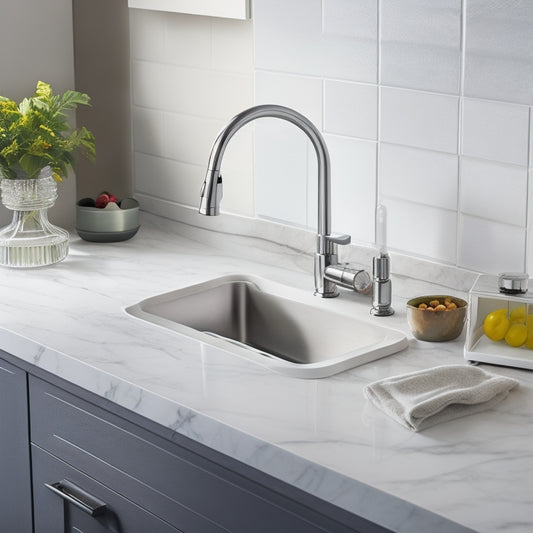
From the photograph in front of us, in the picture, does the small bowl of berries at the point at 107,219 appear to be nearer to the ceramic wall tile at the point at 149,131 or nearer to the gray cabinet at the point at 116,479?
the ceramic wall tile at the point at 149,131

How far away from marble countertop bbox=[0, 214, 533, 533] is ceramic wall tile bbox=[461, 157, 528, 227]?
181mm

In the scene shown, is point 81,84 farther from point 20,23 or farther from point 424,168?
point 424,168

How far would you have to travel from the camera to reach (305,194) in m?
2.21

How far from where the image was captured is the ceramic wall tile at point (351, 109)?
2027 mm

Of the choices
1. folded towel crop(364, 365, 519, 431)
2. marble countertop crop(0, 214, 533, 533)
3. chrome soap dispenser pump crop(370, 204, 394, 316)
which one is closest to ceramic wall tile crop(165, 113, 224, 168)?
marble countertop crop(0, 214, 533, 533)

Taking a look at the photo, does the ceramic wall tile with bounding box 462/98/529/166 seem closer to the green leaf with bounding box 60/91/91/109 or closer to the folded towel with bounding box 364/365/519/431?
the folded towel with bounding box 364/365/519/431

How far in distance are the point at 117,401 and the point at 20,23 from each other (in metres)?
1.28

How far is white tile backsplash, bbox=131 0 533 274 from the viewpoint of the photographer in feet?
5.96

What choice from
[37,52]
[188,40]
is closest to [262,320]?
[188,40]

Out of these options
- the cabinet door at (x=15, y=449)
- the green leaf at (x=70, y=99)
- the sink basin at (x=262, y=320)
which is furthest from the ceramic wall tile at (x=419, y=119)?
the cabinet door at (x=15, y=449)

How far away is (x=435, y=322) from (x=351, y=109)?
54 centimetres

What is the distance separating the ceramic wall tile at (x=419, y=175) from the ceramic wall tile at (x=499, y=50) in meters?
0.15

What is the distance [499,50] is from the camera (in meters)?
1.78

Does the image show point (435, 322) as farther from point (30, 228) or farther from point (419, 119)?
point (30, 228)
